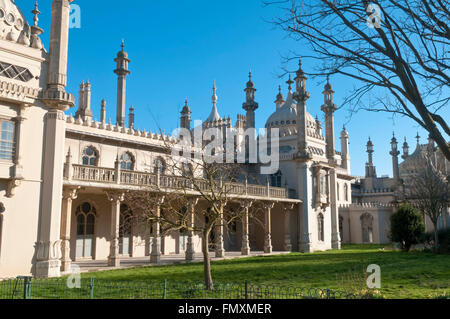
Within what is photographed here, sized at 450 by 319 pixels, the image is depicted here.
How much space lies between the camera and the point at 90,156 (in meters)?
25.4

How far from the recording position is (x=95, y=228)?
24703mm

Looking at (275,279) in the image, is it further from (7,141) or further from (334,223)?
(334,223)

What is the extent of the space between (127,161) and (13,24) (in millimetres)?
11681

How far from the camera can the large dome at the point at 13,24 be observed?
17.1 m

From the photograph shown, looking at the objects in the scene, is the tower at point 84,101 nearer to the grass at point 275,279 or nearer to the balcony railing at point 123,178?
the balcony railing at point 123,178

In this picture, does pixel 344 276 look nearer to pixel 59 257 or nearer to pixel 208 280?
pixel 208 280

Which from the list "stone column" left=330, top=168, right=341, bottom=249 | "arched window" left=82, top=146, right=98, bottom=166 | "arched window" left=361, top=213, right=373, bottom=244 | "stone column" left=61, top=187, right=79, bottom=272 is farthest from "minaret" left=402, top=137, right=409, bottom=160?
"stone column" left=61, top=187, right=79, bottom=272

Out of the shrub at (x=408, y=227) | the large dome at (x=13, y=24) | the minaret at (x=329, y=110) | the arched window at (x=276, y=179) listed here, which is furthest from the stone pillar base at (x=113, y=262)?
the minaret at (x=329, y=110)

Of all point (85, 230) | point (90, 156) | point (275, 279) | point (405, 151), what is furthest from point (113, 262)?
point (405, 151)

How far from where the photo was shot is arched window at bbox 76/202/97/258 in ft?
78.5

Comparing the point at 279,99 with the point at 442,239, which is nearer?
the point at 442,239

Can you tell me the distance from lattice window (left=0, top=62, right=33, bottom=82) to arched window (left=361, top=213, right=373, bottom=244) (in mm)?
40750
